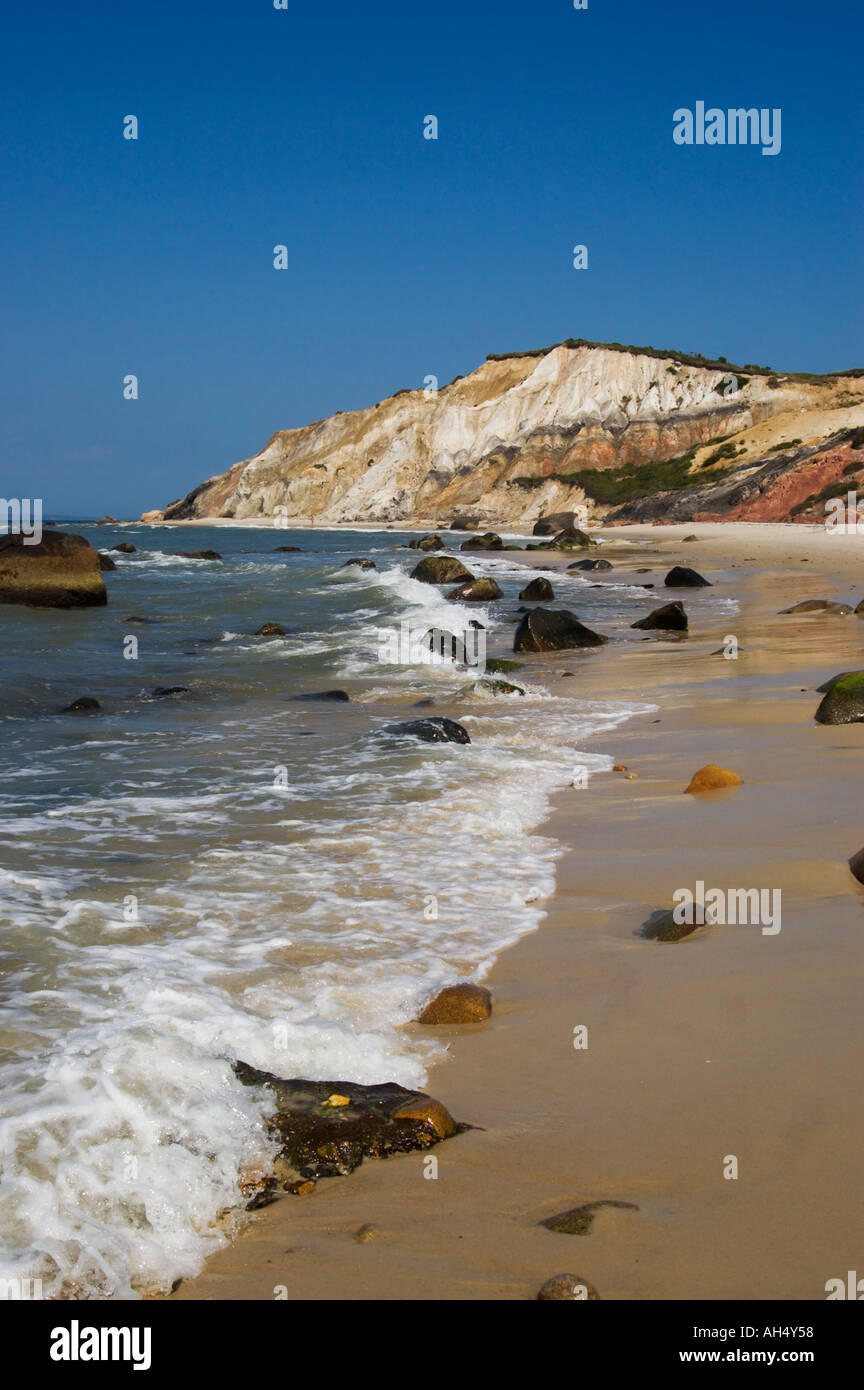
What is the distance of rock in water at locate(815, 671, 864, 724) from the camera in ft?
24.6

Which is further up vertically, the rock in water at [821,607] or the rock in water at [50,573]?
the rock in water at [50,573]

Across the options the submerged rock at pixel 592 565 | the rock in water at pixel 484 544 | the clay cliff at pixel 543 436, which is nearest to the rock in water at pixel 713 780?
the submerged rock at pixel 592 565

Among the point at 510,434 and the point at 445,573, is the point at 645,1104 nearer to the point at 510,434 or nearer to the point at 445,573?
the point at 445,573

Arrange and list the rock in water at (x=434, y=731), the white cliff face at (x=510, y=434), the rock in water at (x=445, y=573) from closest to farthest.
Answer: the rock in water at (x=434, y=731), the rock in water at (x=445, y=573), the white cliff face at (x=510, y=434)

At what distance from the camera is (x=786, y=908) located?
433 cm

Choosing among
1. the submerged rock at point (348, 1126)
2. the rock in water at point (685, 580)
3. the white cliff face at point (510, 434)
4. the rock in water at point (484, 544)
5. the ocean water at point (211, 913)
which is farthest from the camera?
the white cliff face at point (510, 434)

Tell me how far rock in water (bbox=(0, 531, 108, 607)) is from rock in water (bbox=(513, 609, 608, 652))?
9263mm

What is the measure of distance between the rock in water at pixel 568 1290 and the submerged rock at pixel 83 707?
336 inches

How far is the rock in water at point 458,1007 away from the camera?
360 cm

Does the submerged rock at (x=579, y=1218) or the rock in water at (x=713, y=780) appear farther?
the rock in water at (x=713, y=780)
